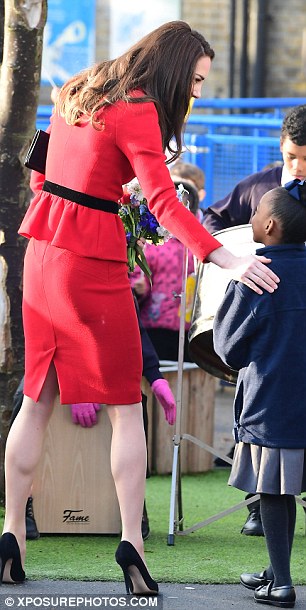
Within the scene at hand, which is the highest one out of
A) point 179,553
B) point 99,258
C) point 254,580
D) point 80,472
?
point 99,258

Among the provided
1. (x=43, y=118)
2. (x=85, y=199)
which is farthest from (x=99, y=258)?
(x=43, y=118)

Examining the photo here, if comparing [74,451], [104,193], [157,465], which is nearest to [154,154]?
[104,193]

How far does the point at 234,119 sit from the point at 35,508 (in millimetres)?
5442

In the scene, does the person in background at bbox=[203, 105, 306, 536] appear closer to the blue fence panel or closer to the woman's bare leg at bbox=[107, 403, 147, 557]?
the woman's bare leg at bbox=[107, 403, 147, 557]

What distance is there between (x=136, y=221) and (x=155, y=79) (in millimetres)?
846

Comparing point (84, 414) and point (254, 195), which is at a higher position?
point (254, 195)

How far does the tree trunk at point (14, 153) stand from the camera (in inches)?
192

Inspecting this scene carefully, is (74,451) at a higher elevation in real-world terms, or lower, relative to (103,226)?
lower

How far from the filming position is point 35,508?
14.7 ft

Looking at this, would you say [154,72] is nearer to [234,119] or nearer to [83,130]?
[83,130]

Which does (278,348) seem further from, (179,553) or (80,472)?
(80,472)

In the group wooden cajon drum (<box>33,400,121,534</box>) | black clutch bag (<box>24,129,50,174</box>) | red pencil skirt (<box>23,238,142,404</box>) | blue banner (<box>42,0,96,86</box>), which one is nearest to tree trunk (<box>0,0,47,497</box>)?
wooden cajon drum (<box>33,400,121,534</box>)

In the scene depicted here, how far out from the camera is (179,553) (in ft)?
13.9

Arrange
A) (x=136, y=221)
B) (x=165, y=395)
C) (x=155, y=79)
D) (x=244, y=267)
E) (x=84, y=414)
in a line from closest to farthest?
(x=244, y=267), (x=155, y=79), (x=136, y=221), (x=84, y=414), (x=165, y=395)
